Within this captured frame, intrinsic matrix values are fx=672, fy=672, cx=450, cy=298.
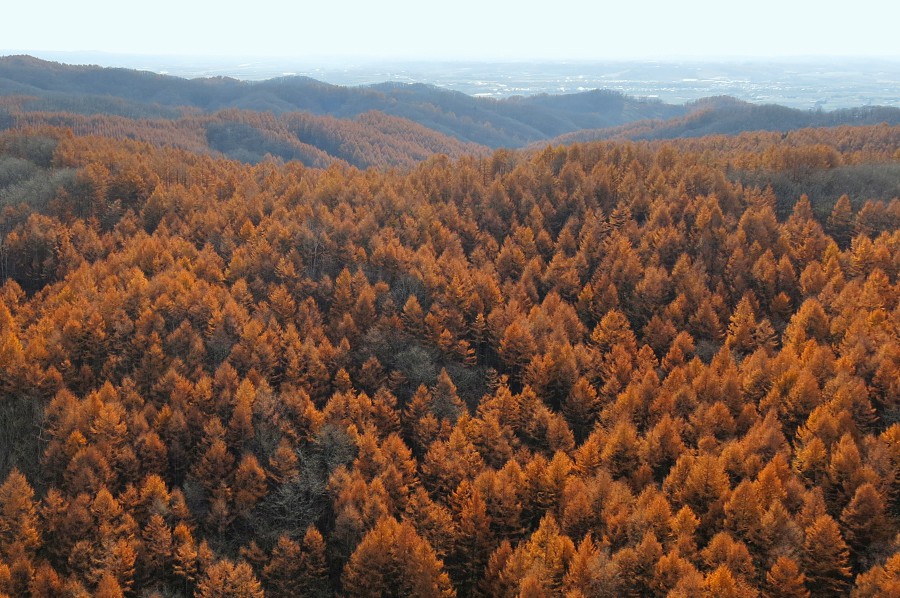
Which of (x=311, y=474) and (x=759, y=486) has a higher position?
(x=759, y=486)

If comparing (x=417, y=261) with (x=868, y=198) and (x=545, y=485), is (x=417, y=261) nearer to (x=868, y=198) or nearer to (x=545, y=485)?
(x=545, y=485)

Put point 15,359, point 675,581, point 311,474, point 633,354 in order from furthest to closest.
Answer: point 633,354 < point 15,359 < point 311,474 < point 675,581

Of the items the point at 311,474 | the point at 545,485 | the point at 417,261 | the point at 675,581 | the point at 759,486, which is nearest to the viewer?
the point at 675,581

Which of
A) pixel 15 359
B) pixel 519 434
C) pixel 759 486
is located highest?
pixel 15 359

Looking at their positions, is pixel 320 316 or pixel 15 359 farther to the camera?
pixel 320 316

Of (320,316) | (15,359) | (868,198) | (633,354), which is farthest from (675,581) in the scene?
(868,198)

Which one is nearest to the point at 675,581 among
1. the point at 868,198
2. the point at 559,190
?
the point at 559,190
